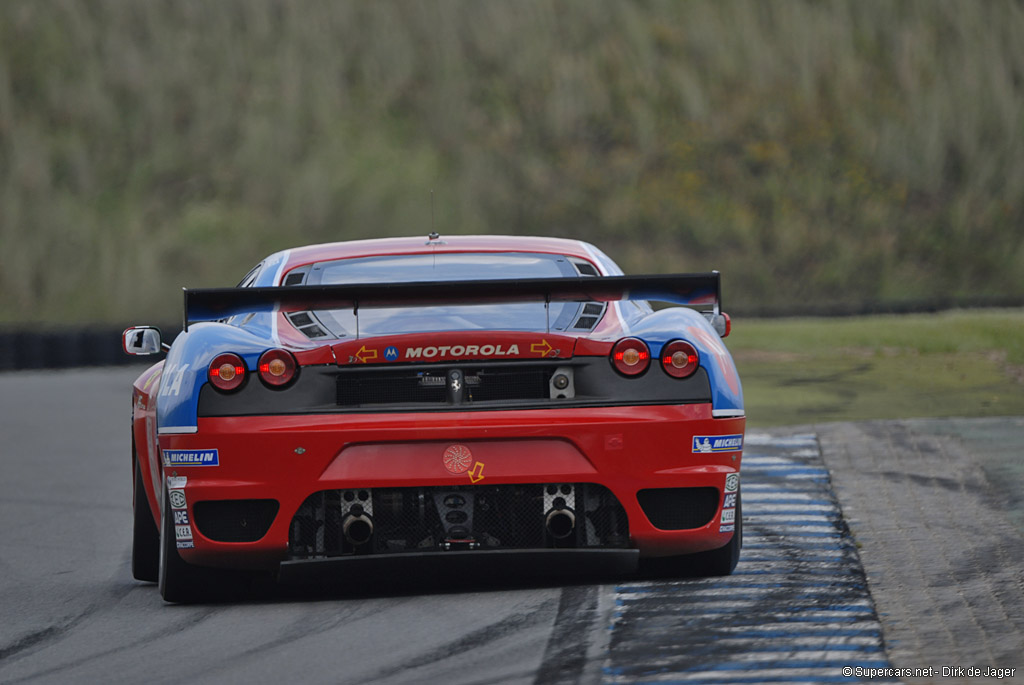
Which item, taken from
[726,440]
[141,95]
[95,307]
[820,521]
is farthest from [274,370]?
[141,95]

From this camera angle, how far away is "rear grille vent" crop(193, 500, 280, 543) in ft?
17.4

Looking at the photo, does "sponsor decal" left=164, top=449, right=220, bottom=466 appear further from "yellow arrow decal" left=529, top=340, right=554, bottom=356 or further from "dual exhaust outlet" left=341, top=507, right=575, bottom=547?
"yellow arrow decal" left=529, top=340, right=554, bottom=356

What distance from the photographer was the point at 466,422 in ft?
17.1

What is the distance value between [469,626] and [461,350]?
2.86ft

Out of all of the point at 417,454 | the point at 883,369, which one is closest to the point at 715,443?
the point at 417,454

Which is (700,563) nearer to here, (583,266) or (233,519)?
(583,266)

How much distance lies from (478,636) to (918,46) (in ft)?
209

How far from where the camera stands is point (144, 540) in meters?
6.24

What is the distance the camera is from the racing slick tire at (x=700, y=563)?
574 centimetres

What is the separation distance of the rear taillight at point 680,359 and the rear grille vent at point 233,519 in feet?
4.54

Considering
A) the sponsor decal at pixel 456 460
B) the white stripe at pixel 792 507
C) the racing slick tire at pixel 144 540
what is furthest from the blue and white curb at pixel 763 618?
the racing slick tire at pixel 144 540

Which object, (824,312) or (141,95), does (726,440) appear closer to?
(824,312)

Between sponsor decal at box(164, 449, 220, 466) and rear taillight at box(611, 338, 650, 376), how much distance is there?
1323 millimetres

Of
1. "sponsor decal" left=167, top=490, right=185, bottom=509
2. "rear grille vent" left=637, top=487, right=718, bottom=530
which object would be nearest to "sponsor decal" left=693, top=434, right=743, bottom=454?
"rear grille vent" left=637, top=487, right=718, bottom=530
